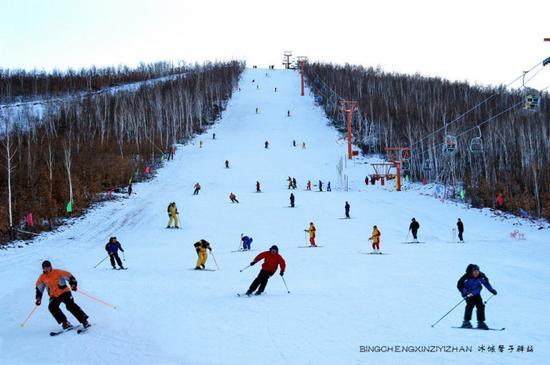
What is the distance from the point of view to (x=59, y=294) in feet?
27.3

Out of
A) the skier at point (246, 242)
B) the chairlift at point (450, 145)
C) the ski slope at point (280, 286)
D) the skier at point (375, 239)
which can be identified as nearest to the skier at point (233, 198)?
the ski slope at point (280, 286)

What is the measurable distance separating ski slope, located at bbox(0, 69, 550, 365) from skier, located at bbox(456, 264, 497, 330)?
323 millimetres

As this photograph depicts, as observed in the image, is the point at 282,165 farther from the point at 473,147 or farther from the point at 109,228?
the point at 109,228

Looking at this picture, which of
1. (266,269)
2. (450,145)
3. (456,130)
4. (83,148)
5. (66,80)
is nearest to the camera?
(266,269)

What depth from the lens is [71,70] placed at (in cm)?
12075

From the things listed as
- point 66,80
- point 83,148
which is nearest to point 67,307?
point 83,148

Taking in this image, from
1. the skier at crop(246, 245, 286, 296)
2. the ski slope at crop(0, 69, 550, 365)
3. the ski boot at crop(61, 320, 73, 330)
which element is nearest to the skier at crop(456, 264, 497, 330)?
the ski slope at crop(0, 69, 550, 365)

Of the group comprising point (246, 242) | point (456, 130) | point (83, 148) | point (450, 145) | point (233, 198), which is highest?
point (456, 130)

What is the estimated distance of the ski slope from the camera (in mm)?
7129

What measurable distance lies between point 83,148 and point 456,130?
36478 mm

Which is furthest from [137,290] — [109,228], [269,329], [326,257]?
[109,228]

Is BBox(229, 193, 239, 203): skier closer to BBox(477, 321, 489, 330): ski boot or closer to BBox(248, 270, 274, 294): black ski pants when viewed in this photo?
BBox(248, 270, 274, 294): black ski pants

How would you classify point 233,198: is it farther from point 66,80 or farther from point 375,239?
point 66,80

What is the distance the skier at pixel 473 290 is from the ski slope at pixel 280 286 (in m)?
0.32
